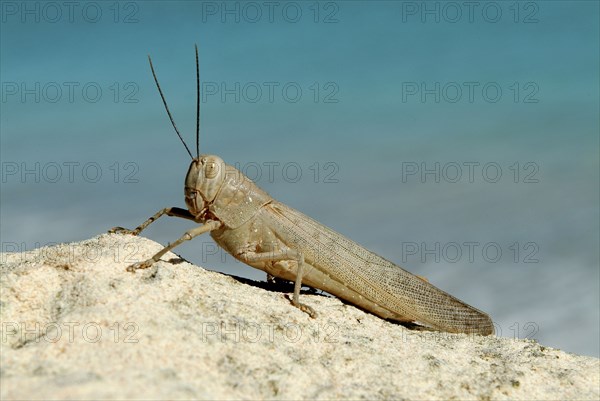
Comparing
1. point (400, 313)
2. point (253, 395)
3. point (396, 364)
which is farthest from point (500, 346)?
point (253, 395)

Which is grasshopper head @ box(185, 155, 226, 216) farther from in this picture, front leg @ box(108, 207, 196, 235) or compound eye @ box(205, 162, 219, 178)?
front leg @ box(108, 207, 196, 235)

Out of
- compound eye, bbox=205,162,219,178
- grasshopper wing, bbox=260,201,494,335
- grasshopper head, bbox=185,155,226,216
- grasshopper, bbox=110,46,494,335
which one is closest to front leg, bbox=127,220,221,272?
grasshopper, bbox=110,46,494,335

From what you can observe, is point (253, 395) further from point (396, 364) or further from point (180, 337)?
point (396, 364)

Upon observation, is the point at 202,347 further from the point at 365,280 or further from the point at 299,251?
the point at 365,280

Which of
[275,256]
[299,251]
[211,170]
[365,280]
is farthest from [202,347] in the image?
[365,280]

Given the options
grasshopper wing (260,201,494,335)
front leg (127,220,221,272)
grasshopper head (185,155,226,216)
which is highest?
grasshopper head (185,155,226,216)

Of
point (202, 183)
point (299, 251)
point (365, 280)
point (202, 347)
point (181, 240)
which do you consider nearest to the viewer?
point (202, 347)
